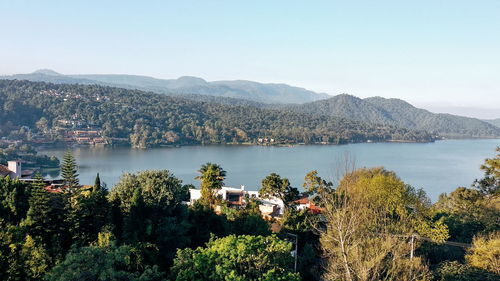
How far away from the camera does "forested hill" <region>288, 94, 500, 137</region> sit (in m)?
112

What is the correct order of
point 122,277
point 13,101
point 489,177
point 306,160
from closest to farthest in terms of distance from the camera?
point 122,277 < point 489,177 < point 306,160 < point 13,101

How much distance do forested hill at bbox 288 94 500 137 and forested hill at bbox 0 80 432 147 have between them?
38.1 metres

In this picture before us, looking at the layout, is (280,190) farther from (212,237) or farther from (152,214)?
(212,237)

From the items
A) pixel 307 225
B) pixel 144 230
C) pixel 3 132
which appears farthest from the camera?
pixel 3 132

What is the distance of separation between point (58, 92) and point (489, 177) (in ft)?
222

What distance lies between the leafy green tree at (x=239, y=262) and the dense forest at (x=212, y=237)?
2 centimetres

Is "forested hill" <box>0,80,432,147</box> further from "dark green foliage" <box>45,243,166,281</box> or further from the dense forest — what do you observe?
"dark green foliage" <box>45,243,166,281</box>

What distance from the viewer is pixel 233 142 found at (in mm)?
57844

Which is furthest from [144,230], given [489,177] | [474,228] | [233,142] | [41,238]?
[233,142]

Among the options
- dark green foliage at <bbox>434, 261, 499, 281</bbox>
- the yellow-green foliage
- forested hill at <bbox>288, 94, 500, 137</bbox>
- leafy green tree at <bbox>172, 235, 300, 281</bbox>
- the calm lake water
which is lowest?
the calm lake water

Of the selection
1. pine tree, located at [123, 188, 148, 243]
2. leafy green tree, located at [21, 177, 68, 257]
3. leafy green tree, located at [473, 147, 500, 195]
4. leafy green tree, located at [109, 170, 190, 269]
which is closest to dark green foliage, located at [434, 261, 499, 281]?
leafy green tree, located at [109, 170, 190, 269]

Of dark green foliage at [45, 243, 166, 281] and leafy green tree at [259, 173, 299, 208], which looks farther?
leafy green tree at [259, 173, 299, 208]

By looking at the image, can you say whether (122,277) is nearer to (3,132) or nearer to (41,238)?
(41,238)

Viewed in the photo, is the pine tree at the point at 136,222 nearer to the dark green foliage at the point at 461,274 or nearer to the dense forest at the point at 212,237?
the dense forest at the point at 212,237
